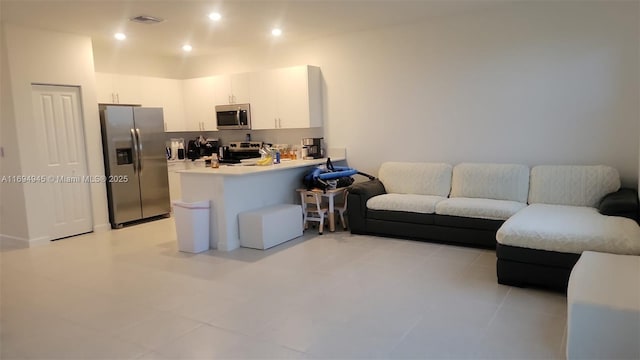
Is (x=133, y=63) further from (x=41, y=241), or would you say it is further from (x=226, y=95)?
(x=41, y=241)

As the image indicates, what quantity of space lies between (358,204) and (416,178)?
2.61 ft

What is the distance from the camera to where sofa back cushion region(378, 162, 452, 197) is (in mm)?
5117

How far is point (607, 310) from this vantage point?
214cm

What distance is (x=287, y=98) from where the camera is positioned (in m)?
6.13

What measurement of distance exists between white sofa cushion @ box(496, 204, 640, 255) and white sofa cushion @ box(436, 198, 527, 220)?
0.46m

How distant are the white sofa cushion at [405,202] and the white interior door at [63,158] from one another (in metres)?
3.71

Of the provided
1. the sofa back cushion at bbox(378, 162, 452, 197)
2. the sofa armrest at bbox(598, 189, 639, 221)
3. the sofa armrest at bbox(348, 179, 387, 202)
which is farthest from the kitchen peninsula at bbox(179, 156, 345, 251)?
the sofa armrest at bbox(598, 189, 639, 221)

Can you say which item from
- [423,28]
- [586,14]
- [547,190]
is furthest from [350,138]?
[586,14]

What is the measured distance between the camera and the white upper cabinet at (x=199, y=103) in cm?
698

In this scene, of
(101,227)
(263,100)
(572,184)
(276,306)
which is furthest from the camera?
(263,100)

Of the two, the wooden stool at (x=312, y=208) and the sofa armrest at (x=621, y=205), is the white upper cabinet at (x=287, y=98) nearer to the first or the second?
the wooden stool at (x=312, y=208)

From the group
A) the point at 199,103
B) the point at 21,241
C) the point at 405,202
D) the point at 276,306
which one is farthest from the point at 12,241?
the point at 405,202

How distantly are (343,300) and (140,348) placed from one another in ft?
4.60

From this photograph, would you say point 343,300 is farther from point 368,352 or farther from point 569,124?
point 569,124
